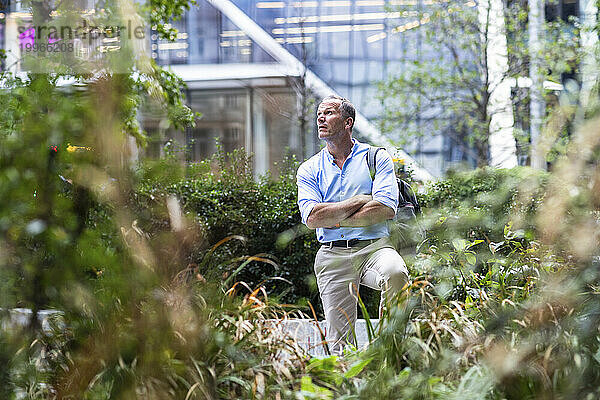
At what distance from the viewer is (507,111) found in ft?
35.1

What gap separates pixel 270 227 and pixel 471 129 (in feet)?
19.6

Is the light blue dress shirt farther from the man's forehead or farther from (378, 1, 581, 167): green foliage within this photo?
(378, 1, 581, 167): green foliage

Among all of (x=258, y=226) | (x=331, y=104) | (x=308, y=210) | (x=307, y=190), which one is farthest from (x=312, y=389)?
(x=258, y=226)

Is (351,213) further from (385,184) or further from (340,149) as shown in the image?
(340,149)

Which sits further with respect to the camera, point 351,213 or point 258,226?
point 258,226

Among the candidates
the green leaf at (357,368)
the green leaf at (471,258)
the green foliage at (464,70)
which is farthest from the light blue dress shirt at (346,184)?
the green foliage at (464,70)

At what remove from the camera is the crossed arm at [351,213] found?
3691 millimetres

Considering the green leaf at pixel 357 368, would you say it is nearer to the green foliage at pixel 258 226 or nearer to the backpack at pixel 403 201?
the backpack at pixel 403 201

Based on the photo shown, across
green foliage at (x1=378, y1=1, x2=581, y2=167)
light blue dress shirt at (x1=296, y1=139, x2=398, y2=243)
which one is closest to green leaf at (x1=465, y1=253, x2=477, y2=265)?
light blue dress shirt at (x1=296, y1=139, x2=398, y2=243)

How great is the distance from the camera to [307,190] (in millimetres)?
3932

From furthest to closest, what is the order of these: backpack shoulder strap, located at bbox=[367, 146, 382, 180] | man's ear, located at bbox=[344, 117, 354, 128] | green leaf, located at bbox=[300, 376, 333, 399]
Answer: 1. man's ear, located at bbox=[344, 117, 354, 128]
2. backpack shoulder strap, located at bbox=[367, 146, 382, 180]
3. green leaf, located at bbox=[300, 376, 333, 399]

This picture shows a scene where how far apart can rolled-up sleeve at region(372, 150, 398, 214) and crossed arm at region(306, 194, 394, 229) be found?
0.03 m

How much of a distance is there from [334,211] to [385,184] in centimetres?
32

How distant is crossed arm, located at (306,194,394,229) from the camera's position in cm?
369
